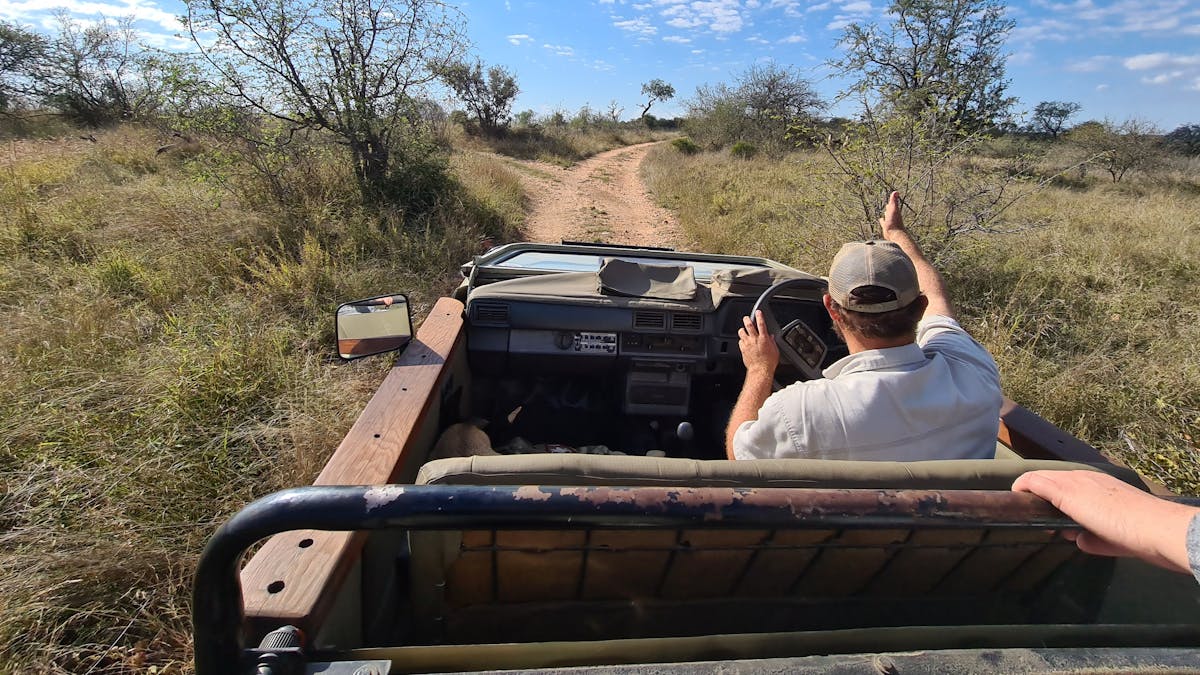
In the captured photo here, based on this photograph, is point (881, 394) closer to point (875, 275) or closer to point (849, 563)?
point (875, 275)

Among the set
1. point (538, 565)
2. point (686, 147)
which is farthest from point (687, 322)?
point (686, 147)

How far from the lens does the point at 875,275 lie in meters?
1.66

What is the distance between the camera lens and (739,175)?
53.1ft

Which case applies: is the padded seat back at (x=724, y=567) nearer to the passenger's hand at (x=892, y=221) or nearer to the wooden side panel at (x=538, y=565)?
the wooden side panel at (x=538, y=565)

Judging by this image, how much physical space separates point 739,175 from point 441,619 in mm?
16316

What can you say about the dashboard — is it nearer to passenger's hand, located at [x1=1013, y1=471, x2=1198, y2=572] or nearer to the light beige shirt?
the light beige shirt

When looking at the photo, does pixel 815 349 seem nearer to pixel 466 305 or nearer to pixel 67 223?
pixel 466 305

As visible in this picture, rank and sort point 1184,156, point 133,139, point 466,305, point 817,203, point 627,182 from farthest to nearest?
point 1184,156
point 627,182
point 133,139
point 817,203
point 466,305

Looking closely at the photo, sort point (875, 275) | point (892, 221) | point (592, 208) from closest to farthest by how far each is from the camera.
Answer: point (875, 275) → point (892, 221) → point (592, 208)

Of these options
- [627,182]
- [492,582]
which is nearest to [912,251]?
[492,582]

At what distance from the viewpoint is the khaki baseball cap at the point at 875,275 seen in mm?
1658

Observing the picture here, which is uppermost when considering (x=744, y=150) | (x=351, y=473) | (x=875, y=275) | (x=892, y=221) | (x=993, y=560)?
(x=744, y=150)

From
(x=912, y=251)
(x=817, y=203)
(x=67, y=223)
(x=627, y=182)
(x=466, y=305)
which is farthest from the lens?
(x=627, y=182)

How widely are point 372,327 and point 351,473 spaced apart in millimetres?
841
